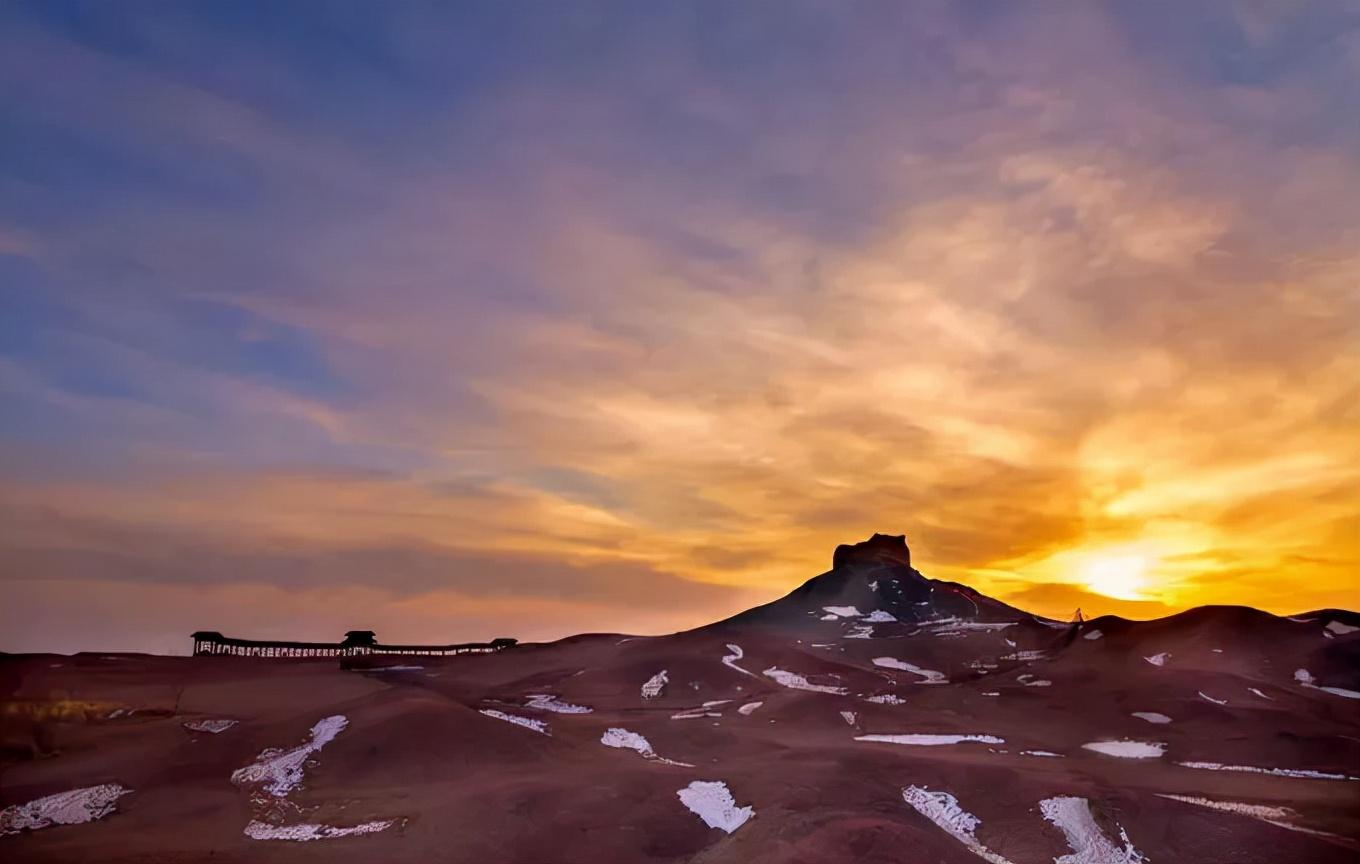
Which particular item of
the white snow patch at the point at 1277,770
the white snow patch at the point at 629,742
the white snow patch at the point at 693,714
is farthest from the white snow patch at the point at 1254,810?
the white snow patch at the point at 693,714

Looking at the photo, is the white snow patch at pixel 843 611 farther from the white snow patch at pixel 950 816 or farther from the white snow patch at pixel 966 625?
the white snow patch at pixel 950 816

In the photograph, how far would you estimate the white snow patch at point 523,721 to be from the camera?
5569cm

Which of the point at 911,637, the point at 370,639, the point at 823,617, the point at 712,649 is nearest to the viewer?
the point at 712,649

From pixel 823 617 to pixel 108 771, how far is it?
84.6 metres

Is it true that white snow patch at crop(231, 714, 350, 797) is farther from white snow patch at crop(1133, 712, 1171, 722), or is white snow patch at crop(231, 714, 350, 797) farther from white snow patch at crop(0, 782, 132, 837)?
white snow patch at crop(1133, 712, 1171, 722)

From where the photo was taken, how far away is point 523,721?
5850 centimetres

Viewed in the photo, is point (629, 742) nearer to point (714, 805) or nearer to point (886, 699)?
point (714, 805)

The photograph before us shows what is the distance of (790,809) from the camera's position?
1522 inches

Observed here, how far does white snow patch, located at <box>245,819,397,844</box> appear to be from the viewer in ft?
124

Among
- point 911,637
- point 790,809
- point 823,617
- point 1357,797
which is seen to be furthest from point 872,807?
point 823,617

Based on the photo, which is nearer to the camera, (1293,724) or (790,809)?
(790,809)

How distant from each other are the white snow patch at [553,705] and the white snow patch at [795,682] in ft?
59.5

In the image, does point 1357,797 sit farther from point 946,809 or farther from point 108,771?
point 108,771

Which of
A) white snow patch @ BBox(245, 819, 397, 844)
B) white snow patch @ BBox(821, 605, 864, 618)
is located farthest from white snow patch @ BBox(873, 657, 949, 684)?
white snow patch @ BBox(245, 819, 397, 844)
